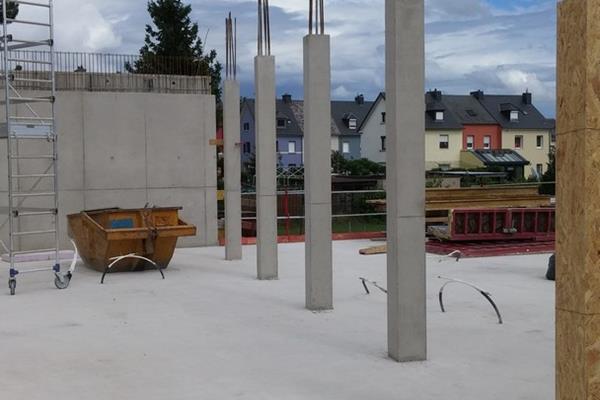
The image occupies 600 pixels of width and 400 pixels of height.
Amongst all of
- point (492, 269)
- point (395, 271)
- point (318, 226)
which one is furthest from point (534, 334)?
point (492, 269)

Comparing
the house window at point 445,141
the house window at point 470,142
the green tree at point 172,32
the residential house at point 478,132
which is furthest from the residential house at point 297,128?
A: the green tree at point 172,32

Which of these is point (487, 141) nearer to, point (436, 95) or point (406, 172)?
point (436, 95)

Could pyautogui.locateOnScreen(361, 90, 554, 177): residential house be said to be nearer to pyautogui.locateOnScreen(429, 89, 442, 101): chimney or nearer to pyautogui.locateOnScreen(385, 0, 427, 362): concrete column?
pyautogui.locateOnScreen(429, 89, 442, 101): chimney

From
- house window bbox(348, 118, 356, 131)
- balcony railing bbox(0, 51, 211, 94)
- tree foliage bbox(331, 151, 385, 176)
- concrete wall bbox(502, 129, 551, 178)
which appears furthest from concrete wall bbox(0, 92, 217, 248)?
house window bbox(348, 118, 356, 131)

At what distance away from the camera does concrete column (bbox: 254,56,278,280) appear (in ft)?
43.5

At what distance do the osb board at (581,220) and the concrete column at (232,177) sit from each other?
515 inches

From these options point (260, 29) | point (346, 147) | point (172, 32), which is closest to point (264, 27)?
point (260, 29)

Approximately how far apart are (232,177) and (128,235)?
349 cm

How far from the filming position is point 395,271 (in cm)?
758

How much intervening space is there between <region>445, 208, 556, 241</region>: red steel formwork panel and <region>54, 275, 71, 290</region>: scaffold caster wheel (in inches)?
397

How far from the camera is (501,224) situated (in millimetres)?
19656

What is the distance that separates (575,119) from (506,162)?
62.8 meters

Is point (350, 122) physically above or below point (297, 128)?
above

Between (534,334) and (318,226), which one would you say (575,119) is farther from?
(318,226)
